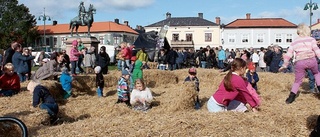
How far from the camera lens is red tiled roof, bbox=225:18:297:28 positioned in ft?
259

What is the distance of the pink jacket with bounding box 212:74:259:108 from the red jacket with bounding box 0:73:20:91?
6829mm

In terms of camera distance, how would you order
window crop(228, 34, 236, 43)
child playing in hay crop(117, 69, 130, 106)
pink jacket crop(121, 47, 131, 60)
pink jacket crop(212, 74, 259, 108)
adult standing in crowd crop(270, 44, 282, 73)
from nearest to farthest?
pink jacket crop(212, 74, 259, 108), child playing in hay crop(117, 69, 130, 106), pink jacket crop(121, 47, 131, 60), adult standing in crowd crop(270, 44, 282, 73), window crop(228, 34, 236, 43)

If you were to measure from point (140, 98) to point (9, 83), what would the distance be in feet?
13.4

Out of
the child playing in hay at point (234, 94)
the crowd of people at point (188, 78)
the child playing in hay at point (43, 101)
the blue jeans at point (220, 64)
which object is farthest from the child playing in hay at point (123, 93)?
the blue jeans at point (220, 64)

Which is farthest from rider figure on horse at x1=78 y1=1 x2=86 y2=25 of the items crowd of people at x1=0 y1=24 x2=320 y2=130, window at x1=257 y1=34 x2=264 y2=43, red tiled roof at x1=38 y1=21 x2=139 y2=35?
red tiled roof at x1=38 y1=21 x2=139 y2=35

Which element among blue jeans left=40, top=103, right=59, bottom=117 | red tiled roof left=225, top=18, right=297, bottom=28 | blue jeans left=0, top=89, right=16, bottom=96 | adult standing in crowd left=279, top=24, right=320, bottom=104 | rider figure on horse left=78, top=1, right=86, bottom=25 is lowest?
blue jeans left=40, top=103, right=59, bottom=117

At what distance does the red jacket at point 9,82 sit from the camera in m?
11.4

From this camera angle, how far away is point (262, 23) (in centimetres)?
7975

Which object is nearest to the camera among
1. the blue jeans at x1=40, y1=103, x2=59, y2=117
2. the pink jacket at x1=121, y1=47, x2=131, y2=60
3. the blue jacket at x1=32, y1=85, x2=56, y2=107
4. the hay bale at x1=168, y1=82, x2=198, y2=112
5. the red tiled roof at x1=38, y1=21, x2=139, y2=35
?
the blue jeans at x1=40, y1=103, x2=59, y2=117

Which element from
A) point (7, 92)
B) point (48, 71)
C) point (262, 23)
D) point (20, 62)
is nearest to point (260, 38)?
point (262, 23)

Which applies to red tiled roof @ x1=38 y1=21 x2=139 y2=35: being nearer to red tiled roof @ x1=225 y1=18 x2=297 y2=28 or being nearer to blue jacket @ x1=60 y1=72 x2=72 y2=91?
red tiled roof @ x1=225 y1=18 x2=297 y2=28

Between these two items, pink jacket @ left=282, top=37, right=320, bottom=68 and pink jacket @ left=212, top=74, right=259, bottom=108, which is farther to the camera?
pink jacket @ left=282, top=37, right=320, bottom=68

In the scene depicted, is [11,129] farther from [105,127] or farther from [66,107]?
[66,107]

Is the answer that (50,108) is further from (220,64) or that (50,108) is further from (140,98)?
(220,64)
